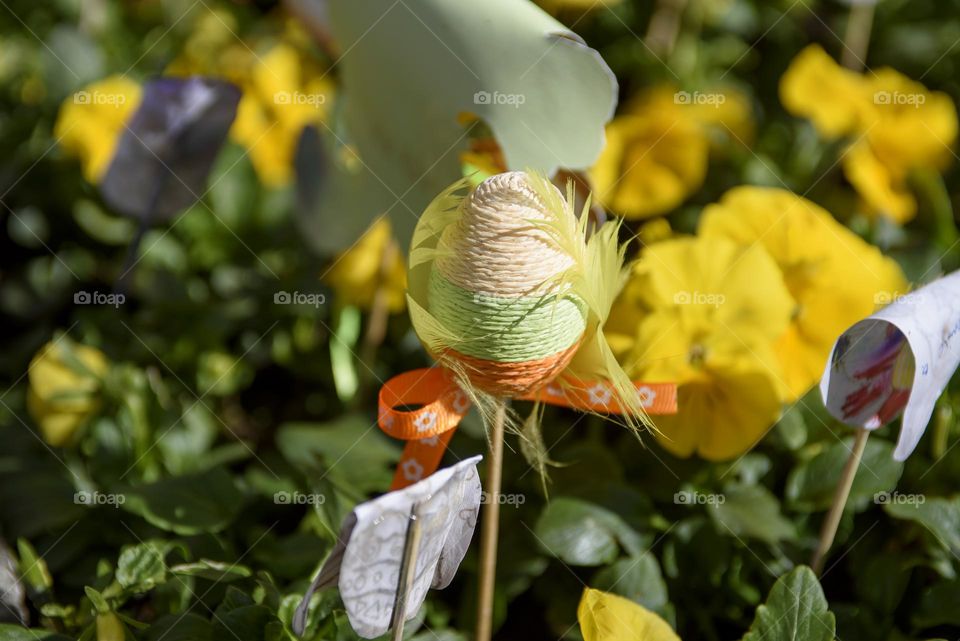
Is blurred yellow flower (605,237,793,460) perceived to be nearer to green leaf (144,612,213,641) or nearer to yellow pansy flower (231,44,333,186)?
green leaf (144,612,213,641)

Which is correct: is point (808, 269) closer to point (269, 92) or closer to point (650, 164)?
point (650, 164)

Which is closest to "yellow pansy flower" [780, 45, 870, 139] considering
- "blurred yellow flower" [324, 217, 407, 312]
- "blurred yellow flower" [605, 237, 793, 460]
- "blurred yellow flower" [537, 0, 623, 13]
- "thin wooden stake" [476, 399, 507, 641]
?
"blurred yellow flower" [537, 0, 623, 13]

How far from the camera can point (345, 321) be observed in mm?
1193

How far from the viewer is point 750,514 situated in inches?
36.4

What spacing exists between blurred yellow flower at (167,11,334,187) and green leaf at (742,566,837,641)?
86 centimetres

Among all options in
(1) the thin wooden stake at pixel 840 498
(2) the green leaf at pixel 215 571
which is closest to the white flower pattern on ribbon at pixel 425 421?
(2) the green leaf at pixel 215 571

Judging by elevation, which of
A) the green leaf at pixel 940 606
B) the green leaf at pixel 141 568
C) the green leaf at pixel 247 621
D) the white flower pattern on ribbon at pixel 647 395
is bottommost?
the green leaf at pixel 940 606

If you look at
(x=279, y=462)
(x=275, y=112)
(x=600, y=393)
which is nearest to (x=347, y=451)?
(x=279, y=462)

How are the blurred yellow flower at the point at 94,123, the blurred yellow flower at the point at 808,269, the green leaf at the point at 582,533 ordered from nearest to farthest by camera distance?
the green leaf at the point at 582,533 < the blurred yellow flower at the point at 808,269 < the blurred yellow flower at the point at 94,123

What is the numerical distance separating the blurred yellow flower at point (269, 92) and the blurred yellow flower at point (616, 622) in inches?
31.6

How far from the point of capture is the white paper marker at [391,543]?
1.90 ft

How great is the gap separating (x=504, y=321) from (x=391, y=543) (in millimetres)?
154

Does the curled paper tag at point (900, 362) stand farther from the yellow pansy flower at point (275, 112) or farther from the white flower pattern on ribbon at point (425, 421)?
the yellow pansy flower at point (275, 112)

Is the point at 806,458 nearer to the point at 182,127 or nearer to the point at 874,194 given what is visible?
the point at 874,194
